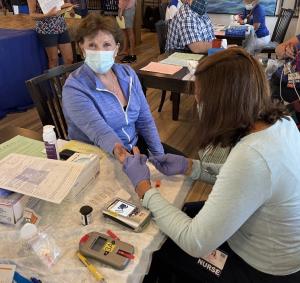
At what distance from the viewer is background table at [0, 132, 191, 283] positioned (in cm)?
76

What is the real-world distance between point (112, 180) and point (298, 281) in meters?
0.66

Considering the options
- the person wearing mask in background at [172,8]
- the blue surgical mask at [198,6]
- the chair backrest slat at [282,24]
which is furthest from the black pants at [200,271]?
the chair backrest slat at [282,24]

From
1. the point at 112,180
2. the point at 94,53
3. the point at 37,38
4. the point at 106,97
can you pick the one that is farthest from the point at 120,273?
the point at 37,38

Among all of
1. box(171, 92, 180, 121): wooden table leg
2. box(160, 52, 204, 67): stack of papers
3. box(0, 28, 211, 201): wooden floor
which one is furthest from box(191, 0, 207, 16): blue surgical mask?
box(171, 92, 180, 121): wooden table leg

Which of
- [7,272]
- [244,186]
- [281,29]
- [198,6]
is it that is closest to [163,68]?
[198,6]

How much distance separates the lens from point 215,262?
1.04m

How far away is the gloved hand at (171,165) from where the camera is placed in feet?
3.74

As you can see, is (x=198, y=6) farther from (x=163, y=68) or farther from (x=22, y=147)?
(x=22, y=147)

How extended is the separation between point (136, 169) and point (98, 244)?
299 millimetres

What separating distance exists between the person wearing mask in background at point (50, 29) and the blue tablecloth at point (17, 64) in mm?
89

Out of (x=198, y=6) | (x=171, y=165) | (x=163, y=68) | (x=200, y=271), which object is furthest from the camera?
(x=198, y=6)

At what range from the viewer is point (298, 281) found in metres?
0.95

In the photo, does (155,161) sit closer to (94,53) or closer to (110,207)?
(110,207)

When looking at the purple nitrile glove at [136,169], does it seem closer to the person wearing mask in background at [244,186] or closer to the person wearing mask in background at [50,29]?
the person wearing mask in background at [244,186]
